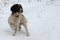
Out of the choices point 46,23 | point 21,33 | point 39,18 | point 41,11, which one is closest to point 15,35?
point 21,33

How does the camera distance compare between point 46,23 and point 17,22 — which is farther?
point 46,23

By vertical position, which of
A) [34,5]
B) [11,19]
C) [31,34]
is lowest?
[34,5]

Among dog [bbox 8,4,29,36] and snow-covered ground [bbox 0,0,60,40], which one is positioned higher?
dog [bbox 8,4,29,36]

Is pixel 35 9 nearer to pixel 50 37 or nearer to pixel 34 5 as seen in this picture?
pixel 34 5

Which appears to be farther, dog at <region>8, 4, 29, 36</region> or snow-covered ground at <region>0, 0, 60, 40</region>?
dog at <region>8, 4, 29, 36</region>

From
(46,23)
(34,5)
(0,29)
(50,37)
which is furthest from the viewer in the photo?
(34,5)

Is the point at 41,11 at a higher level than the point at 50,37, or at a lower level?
lower

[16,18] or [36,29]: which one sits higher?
[16,18]

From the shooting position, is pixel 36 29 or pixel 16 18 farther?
pixel 36 29

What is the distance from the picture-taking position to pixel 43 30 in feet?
18.9

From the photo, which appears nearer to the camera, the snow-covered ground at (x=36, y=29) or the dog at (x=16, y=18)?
the snow-covered ground at (x=36, y=29)

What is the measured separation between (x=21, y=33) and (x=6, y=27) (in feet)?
2.36

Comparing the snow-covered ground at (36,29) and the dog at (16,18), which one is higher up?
the dog at (16,18)

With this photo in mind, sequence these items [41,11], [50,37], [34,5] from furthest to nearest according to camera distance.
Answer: [34,5]
[41,11]
[50,37]
